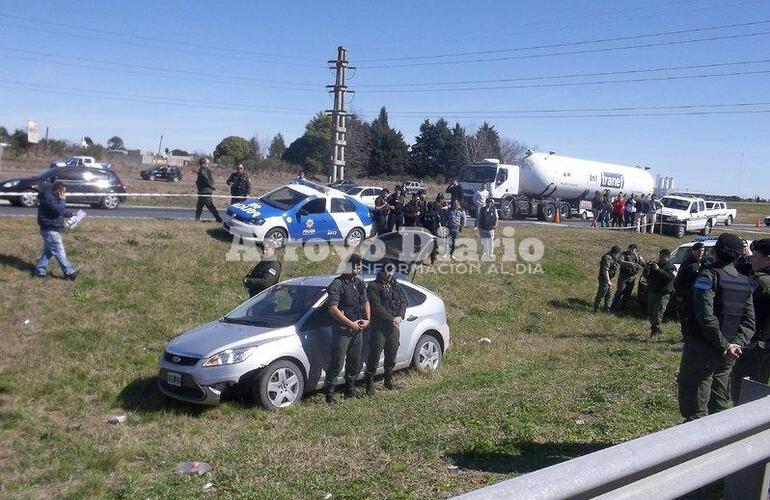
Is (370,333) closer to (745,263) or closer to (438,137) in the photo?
(745,263)

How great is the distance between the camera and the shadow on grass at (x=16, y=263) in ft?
41.7

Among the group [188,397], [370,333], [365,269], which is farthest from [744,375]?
[365,269]

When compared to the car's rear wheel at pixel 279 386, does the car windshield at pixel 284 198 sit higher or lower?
higher

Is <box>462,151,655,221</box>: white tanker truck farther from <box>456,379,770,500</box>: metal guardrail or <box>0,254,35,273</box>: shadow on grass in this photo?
<box>456,379,770,500</box>: metal guardrail

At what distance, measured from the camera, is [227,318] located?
31.1 feet

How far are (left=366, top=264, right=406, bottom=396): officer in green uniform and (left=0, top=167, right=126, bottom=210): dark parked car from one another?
14665 millimetres

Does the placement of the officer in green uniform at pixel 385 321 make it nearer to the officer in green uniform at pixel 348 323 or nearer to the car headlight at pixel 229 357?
A: the officer in green uniform at pixel 348 323

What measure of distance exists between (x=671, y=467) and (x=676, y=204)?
32575mm

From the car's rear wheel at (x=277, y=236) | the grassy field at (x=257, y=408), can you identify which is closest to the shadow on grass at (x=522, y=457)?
the grassy field at (x=257, y=408)

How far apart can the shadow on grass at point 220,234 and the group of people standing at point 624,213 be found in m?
17.8

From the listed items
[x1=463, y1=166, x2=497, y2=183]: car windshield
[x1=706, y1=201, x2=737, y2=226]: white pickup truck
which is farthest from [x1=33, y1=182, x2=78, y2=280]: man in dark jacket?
[x1=706, y1=201, x2=737, y2=226]: white pickup truck

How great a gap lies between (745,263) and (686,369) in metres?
2.23

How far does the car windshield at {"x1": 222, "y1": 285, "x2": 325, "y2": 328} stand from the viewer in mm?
9083

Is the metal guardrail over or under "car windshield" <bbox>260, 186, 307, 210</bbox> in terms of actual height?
under
